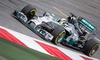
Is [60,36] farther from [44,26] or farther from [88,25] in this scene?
[88,25]

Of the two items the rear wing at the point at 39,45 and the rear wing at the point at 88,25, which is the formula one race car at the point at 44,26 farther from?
the rear wing at the point at 88,25

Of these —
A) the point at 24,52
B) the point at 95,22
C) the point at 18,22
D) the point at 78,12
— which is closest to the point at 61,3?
the point at 78,12

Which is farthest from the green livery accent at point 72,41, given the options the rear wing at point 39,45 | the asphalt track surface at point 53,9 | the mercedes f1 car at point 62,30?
the asphalt track surface at point 53,9

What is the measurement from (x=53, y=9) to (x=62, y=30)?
5764 millimetres

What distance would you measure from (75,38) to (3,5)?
404 cm

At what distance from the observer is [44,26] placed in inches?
428

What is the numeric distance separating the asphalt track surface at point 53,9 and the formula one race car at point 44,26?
22cm

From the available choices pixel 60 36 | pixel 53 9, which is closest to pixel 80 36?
pixel 60 36

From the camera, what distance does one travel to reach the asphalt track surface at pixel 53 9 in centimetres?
1084

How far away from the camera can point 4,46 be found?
20.4 ft

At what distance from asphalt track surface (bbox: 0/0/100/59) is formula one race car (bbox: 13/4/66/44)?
0.22 metres

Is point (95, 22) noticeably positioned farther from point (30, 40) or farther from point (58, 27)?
point (30, 40)

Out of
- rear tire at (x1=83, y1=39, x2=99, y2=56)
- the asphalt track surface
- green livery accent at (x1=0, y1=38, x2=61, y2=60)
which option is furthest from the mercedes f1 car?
green livery accent at (x1=0, y1=38, x2=61, y2=60)

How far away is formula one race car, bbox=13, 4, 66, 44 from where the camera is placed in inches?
417
